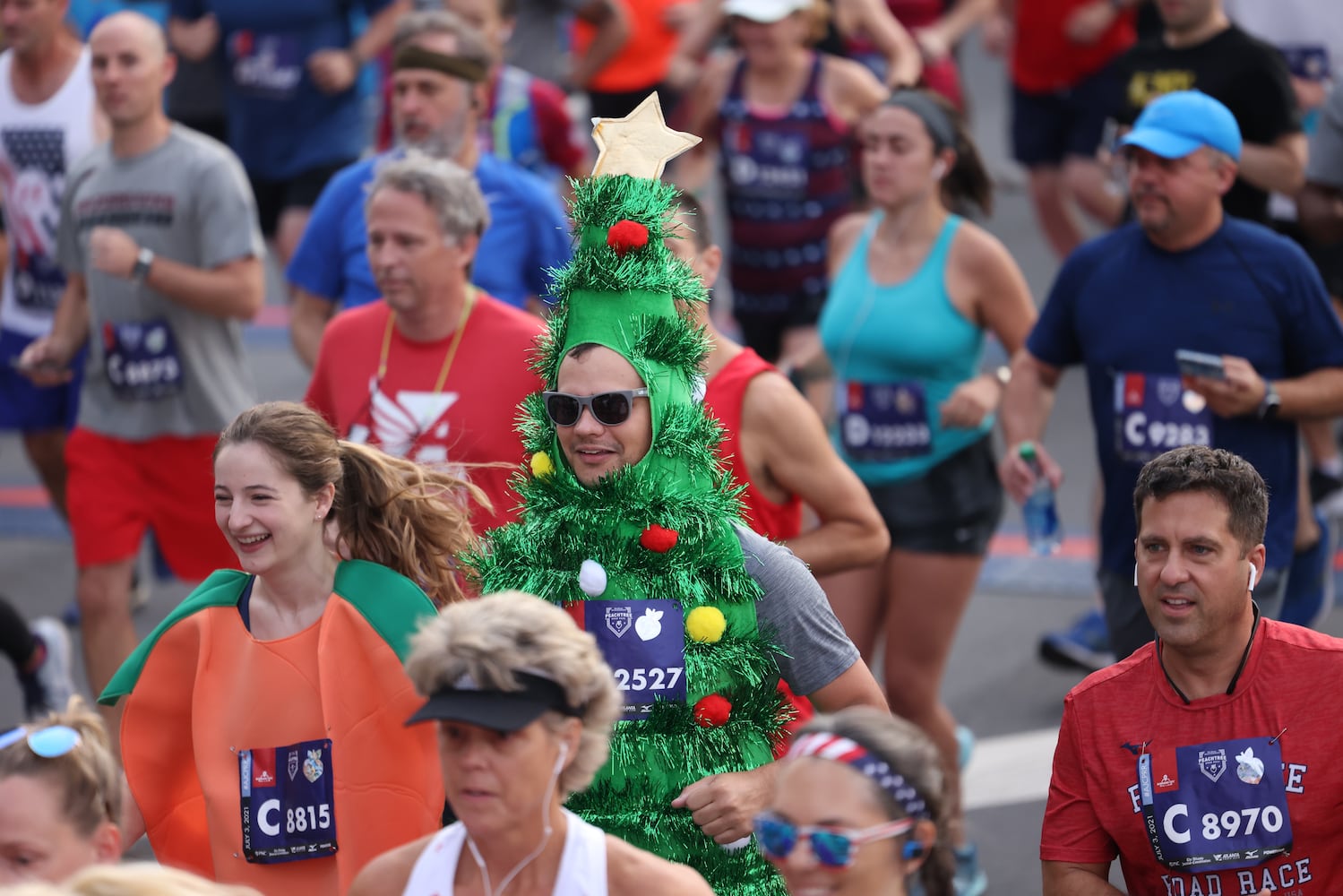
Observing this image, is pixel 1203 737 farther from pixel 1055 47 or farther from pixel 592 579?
pixel 1055 47

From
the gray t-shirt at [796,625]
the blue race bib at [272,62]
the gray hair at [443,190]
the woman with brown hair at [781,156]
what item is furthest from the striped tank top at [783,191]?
the gray t-shirt at [796,625]

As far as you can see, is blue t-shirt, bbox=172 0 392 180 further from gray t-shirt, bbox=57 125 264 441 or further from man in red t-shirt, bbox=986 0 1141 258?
man in red t-shirt, bbox=986 0 1141 258

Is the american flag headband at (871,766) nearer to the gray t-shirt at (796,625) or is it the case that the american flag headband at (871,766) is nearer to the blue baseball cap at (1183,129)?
the gray t-shirt at (796,625)

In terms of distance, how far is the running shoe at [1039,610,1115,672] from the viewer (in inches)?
290

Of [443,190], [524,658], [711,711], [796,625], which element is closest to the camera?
[524,658]

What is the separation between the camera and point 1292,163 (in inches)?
264

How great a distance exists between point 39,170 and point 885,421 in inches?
139

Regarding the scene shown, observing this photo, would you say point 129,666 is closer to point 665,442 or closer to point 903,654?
point 665,442

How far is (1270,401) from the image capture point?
16.9 feet

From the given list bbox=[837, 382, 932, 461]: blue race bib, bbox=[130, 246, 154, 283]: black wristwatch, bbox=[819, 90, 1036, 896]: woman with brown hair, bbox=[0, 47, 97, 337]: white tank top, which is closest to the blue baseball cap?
bbox=[819, 90, 1036, 896]: woman with brown hair

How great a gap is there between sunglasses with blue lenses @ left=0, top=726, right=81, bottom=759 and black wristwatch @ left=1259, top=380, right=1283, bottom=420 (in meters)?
3.12

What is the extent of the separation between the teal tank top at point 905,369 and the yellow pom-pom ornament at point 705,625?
2.31 m

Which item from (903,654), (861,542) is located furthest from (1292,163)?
(861,542)

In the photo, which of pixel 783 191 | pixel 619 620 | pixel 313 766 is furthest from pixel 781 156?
pixel 313 766
